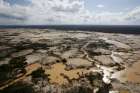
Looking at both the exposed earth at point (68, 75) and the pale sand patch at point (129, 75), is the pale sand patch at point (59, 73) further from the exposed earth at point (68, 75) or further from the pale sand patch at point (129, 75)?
the pale sand patch at point (129, 75)

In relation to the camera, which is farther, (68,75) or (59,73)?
(59,73)

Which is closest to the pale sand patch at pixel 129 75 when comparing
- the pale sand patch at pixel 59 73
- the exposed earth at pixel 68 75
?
the exposed earth at pixel 68 75

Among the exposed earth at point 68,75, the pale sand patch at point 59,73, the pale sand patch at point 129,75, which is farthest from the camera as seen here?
the pale sand patch at point 129,75

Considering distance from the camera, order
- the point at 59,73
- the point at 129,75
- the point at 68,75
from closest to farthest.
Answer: the point at 68,75 → the point at 129,75 → the point at 59,73

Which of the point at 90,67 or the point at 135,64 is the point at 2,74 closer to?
the point at 90,67

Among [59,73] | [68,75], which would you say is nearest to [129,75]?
[68,75]

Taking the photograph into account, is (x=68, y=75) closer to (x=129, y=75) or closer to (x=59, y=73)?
(x=59, y=73)

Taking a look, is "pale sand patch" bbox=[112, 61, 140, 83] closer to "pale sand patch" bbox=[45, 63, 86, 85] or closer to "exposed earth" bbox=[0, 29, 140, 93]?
"exposed earth" bbox=[0, 29, 140, 93]

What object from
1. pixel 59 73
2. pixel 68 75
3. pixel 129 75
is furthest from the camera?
pixel 59 73

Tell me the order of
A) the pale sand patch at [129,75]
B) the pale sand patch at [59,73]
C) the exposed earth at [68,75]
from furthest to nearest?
the pale sand patch at [129,75]
the pale sand patch at [59,73]
the exposed earth at [68,75]

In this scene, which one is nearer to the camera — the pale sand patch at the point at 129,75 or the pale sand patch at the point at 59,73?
the pale sand patch at the point at 59,73

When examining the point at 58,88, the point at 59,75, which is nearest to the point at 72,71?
the point at 59,75
